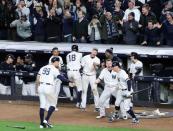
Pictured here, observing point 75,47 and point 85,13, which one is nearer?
point 75,47

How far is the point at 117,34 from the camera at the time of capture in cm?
2152

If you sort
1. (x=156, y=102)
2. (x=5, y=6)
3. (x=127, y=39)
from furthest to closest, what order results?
(x=5, y=6) < (x=127, y=39) < (x=156, y=102)

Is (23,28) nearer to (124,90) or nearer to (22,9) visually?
(22,9)

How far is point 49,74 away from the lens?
54.2 feet

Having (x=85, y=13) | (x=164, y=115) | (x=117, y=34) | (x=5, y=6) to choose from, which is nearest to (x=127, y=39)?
(x=117, y=34)

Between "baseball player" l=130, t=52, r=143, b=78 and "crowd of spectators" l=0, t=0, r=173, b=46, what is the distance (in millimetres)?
1372

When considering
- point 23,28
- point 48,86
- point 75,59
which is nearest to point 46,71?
point 48,86

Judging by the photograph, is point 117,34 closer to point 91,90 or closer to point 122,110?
point 91,90

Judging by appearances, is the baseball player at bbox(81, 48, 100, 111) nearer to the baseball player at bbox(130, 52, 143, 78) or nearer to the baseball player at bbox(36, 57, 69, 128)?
the baseball player at bbox(130, 52, 143, 78)

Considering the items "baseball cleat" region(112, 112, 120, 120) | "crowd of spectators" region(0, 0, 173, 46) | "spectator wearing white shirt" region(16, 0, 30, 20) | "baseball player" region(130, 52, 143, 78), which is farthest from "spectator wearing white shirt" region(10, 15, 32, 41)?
"baseball cleat" region(112, 112, 120, 120)

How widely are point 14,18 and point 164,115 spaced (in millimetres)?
8089

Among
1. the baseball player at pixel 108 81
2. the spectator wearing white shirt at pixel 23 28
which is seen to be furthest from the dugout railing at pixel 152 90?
the spectator wearing white shirt at pixel 23 28

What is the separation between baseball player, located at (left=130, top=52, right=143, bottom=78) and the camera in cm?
1934

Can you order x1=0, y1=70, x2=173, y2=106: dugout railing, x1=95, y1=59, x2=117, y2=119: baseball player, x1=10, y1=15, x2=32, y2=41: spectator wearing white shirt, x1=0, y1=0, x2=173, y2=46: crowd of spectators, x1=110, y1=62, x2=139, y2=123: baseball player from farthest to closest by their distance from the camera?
x1=10, y1=15, x2=32, y2=41: spectator wearing white shirt < x1=0, y1=0, x2=173, y2=46: crowd of spectators < x1=0, y1=70, x2=173, y2=106: dugout railing < x1=95, y1=59, x2=117, y2=119: baseball player < x1=110, y1=62, x2=139, y2=123: baseball player
